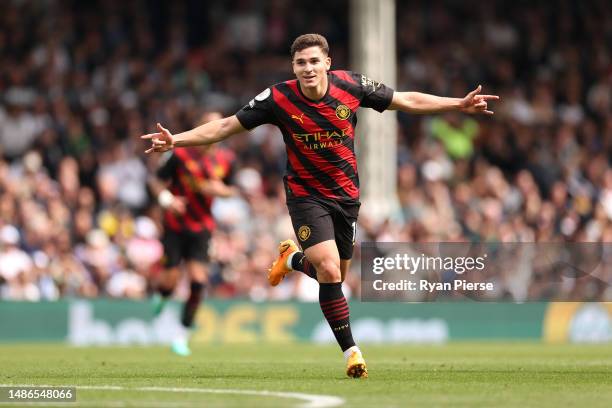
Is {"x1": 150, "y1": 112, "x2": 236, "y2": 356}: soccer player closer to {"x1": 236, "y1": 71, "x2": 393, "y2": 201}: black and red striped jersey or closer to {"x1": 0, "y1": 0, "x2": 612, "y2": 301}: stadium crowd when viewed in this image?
{"x1": 236, "y1": 71, "x2": 393, "y2": 201}: black and red striped jersey

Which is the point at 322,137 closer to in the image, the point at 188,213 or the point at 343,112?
the point at 343,112

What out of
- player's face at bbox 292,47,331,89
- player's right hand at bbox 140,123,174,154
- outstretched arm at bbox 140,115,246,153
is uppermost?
player's face at bbox 292,47,331,89

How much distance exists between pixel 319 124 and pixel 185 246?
17.7ft

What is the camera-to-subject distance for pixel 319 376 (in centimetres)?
1091

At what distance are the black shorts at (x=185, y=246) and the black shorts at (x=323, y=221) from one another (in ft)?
15.4

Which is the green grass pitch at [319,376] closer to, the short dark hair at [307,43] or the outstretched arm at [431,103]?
the outstretched arm at [431,103]

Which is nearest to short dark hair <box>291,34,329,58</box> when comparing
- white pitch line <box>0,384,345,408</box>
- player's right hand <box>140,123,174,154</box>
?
player's right hand <box>140,123,174,154</box>

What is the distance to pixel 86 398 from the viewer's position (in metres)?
8.76

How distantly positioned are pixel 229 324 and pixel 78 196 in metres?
3.42

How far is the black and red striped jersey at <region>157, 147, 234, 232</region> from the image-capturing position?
1564 cm

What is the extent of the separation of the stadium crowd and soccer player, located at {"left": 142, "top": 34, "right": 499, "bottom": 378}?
873cm

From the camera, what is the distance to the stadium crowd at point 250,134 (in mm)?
21156

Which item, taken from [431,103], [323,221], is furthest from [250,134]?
[323,221]

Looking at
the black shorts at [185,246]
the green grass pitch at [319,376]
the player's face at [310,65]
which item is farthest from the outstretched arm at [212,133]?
the black shorts at [185,246]
